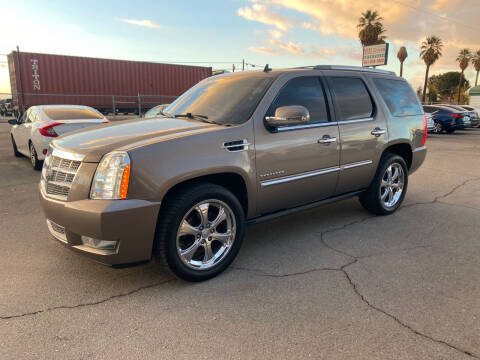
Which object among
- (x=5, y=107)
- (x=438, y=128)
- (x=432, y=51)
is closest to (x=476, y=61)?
(x=432, y=51)

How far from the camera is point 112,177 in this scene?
9.06ft

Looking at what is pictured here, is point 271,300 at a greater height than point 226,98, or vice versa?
point 226,98

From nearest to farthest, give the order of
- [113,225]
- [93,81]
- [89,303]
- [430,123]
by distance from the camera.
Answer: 1. [113,225]
2. [89,303]
3. [430,123]
4. [93,81]

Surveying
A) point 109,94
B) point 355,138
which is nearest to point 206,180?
point 355,138

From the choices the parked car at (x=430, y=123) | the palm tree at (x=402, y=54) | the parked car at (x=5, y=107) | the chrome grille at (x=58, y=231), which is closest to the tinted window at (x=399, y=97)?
the chrome grille at (x=58, y=231)

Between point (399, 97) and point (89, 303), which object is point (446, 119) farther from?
point (89, 303)

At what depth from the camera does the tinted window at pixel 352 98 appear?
4242 mm

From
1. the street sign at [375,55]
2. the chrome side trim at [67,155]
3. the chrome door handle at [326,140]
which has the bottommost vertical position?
the chrome side trim at [67,155]

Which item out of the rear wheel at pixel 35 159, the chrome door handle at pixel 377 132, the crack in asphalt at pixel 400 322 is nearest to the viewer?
the crack in asphalt at pixel 400 322

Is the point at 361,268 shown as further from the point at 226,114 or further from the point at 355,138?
the point at 226,114

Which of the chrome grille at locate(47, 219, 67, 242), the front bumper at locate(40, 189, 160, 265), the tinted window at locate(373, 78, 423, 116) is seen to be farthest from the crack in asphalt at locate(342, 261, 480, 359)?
the tinted window at locate(373, 78, 423, 116)

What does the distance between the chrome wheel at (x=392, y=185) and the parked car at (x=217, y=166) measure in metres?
0.13

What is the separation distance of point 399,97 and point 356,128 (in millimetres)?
1251

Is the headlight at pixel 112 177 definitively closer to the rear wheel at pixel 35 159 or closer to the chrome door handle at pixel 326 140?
the chrome door handle at pixel 326 140
